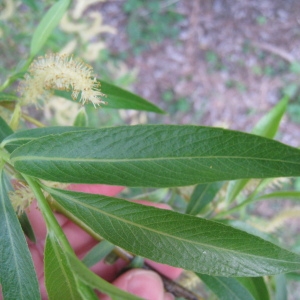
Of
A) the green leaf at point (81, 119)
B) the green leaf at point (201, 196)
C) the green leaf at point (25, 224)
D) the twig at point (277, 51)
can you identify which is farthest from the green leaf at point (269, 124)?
the twig at point (277, 51)

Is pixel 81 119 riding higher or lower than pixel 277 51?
lower

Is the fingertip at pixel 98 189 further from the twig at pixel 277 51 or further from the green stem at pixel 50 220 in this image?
the twig at pixel 277 51

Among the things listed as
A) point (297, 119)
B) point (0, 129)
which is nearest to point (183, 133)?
point (0, 129)

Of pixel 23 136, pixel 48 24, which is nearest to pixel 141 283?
pixel 23 136

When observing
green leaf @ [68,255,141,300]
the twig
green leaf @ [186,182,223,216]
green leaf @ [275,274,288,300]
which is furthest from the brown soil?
green leaf @ [68,255,141,300]

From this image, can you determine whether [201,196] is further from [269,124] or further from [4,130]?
[4,130]

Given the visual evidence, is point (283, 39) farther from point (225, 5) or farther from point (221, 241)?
point (221, 241)
